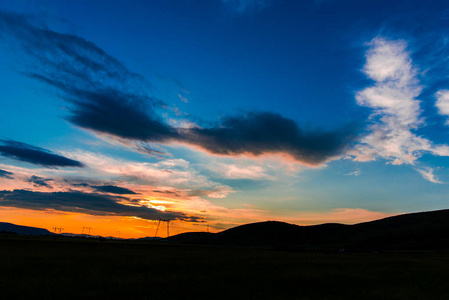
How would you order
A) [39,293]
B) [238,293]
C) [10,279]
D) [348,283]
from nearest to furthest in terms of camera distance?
1. [39,293]
2. [238,293]
3. [10,279]
4. [348,283]

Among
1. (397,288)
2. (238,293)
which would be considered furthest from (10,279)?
(397,288)

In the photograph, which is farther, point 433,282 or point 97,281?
point 433,282

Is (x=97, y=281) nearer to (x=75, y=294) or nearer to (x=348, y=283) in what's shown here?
(x=75, y=294)

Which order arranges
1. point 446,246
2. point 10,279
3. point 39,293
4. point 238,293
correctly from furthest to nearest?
point 446,246 < point 10,279 < point 238,293 < point 39,293

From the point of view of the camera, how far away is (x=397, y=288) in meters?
32.1

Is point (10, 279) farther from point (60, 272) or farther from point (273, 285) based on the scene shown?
point (273, 285)

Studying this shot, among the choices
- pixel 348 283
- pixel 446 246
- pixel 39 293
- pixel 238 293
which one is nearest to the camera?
pixel 39 293

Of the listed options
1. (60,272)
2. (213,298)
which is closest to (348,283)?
(213,298)

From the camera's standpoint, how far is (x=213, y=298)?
80.4 feet

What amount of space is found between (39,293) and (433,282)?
45492mm

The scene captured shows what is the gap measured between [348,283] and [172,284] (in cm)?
2208

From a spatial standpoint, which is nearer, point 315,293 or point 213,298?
point 213,298

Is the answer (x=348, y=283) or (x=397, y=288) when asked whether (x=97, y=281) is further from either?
(x=397, y=288)

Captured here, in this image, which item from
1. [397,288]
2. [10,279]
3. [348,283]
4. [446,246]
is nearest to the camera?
[10,279]
